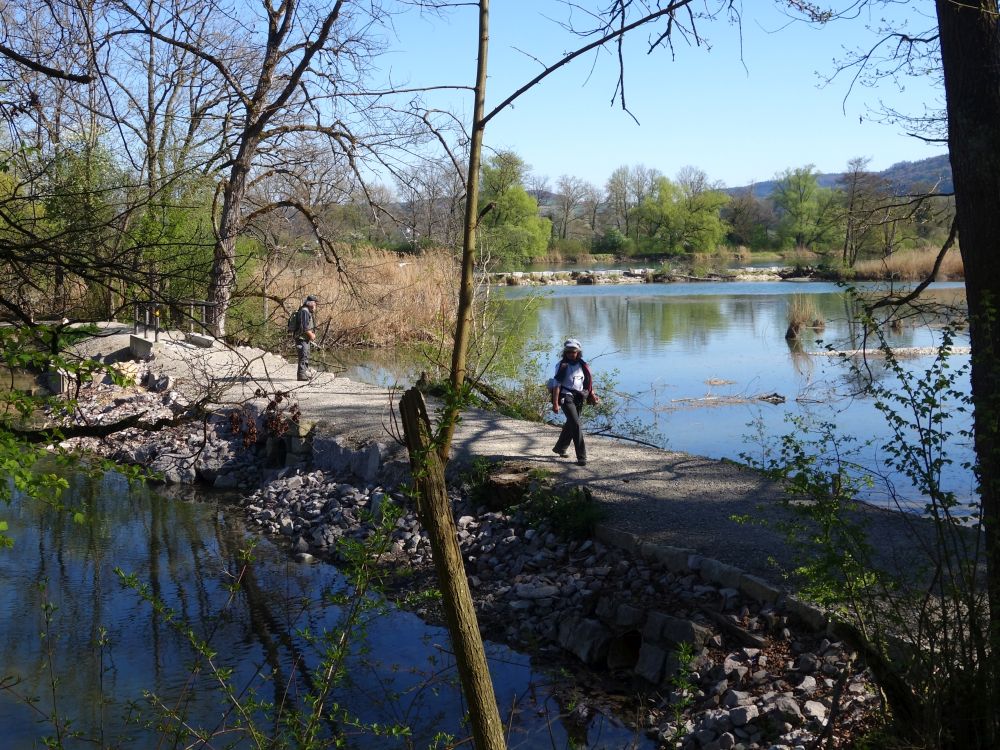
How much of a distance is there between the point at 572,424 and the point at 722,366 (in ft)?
47.2

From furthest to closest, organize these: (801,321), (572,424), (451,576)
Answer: (801,321)
(572,424)
(451,576)

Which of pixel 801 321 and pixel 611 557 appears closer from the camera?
pixel 611 557

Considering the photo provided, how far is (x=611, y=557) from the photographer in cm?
922

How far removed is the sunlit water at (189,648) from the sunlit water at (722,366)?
344 centimetres

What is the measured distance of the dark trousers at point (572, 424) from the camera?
11422mm

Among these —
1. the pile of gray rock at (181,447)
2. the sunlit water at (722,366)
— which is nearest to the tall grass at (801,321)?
the sunlit water at (722,366)

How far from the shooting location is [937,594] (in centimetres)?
598

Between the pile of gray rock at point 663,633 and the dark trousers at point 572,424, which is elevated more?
the dark trousers at point 572,424

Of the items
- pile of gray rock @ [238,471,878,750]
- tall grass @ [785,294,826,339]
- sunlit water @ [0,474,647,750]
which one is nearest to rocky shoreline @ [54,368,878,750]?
pile of gray rock @ [238,471,878,750]

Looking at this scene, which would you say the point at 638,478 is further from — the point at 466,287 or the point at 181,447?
the point at 181,447

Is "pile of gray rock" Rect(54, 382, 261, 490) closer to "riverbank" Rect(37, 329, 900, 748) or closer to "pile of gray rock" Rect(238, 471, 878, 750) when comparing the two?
"riverbank" Rect(37, 329, 900, 748)

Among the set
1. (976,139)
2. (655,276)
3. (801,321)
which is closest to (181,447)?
(976,139)

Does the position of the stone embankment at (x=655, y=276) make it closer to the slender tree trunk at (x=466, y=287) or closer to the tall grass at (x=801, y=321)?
the tall grass at (x=801, y=321)

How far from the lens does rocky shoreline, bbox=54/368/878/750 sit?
20.2 feet
